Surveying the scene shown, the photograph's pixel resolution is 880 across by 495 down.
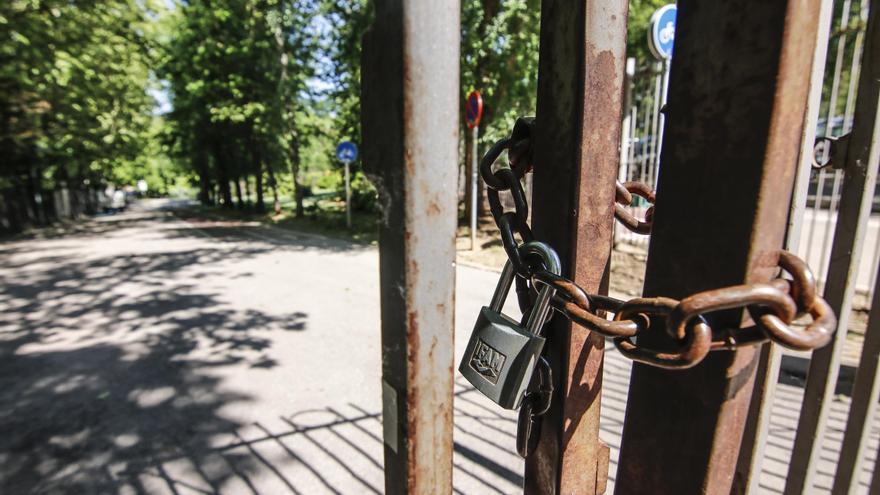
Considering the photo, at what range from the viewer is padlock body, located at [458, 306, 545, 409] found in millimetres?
779

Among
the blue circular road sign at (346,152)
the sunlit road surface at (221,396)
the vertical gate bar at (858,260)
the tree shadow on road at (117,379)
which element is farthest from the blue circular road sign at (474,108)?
the vertical gate bar at (858,260)

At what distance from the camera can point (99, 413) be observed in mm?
3648

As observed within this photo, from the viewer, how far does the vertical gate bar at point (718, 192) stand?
1.90 ft

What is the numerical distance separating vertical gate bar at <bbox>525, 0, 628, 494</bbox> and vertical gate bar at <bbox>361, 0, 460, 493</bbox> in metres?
0.16

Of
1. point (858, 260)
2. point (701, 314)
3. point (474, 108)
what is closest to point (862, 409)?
point (858, 260)

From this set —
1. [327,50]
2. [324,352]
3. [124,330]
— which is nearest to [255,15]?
[327,50]

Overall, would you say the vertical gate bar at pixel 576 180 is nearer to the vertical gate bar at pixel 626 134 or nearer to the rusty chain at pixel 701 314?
the rusty chain at pixel 701 314

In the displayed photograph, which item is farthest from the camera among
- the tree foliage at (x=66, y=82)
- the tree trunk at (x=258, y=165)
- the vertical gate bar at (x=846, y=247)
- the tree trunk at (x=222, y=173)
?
the tree trunk at (x=222, y=173)

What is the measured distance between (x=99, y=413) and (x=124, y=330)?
7.65 feet

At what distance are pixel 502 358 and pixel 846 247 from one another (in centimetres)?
78

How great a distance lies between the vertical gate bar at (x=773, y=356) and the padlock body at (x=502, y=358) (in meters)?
0.46

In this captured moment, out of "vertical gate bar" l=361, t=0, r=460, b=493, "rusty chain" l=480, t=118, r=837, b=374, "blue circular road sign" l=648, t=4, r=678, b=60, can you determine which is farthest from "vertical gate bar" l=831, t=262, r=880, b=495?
"blue circular road sign" l=648, t=4, r=678, b=60

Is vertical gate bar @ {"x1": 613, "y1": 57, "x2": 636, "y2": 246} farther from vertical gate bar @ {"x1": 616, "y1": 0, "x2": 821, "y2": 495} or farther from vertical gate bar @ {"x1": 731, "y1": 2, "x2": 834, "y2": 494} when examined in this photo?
vertical gate bar @ {"x1": 616, "y1": 0, "x2": 821, "y2": 495}

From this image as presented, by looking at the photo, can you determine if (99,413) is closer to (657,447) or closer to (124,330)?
(124,330)
